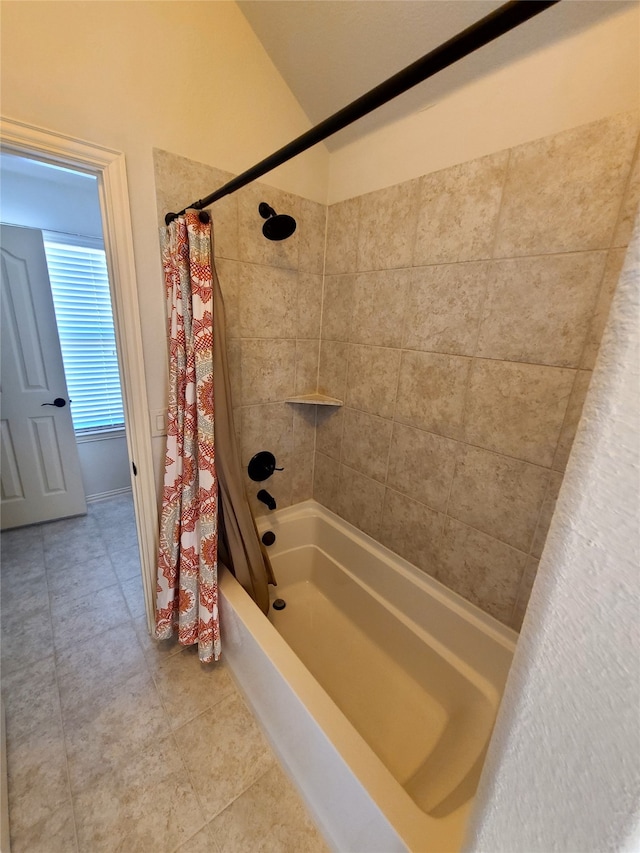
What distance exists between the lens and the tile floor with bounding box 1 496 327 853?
100 cm

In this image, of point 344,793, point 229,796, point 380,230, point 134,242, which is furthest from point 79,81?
point 229,796

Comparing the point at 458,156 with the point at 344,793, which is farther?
the point at 458,156

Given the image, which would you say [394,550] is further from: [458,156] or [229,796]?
[458,156]

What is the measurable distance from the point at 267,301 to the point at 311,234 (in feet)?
1.38

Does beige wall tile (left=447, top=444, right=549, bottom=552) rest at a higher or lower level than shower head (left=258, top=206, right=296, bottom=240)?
lower

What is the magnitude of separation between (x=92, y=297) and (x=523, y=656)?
3.19 metres

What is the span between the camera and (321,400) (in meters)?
1.77

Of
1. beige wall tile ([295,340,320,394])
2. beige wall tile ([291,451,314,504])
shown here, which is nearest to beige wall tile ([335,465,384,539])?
beige wall tile ([291,451,314,504])

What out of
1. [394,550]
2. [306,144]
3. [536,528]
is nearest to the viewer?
[306,144]

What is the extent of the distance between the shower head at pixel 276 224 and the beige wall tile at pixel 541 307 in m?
0.78

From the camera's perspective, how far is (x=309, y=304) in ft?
A: 5.65

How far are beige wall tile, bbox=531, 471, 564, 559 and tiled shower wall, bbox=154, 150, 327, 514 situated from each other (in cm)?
118

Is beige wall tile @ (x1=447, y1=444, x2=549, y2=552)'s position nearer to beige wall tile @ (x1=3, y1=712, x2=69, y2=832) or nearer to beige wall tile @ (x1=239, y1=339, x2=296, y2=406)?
beige wall tile @ (x1=239, y1=339, x2=296, y2=406)

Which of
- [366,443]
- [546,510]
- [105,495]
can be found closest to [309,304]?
[366,443]
